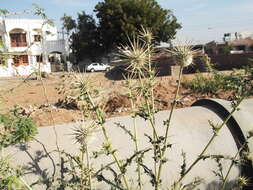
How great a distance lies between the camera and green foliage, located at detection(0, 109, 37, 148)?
1750 mm

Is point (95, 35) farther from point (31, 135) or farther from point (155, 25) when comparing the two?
point (31, 135)

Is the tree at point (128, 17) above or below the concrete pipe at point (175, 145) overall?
above

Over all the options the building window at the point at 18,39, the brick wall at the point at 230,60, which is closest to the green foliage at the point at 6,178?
the brick wall at the point at 230,60

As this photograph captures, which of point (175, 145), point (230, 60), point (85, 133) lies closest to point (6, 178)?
point (85, 133)

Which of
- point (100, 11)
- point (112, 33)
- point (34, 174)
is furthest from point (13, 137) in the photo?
point (100, 11)

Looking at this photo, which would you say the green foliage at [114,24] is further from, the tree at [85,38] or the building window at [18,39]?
the building window at [18,39]

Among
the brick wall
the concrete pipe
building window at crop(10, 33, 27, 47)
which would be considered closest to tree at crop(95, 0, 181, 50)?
building window at crop(10, 33, 27, 47)

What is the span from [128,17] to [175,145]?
35349 mm

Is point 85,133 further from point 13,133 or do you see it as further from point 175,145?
point 175,145

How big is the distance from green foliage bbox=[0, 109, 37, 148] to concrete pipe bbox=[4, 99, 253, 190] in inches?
6.9

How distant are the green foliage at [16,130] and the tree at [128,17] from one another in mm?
33694

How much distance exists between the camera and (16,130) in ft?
6.25

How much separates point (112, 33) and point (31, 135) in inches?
1439

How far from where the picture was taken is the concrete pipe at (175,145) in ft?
6.92
